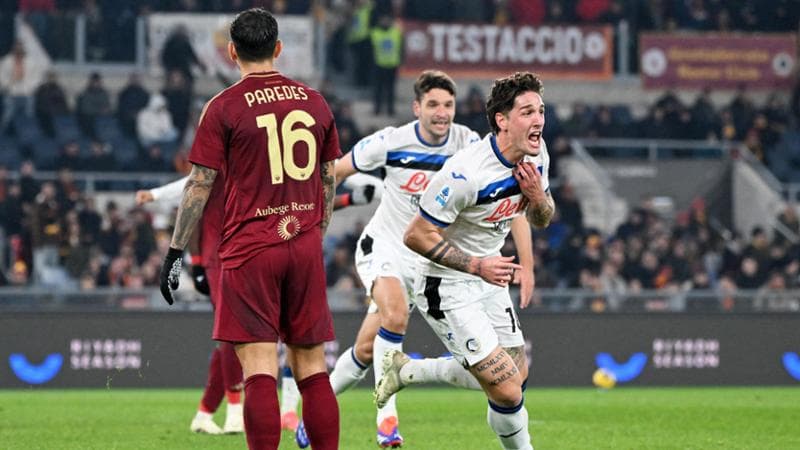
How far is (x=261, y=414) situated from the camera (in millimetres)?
7402

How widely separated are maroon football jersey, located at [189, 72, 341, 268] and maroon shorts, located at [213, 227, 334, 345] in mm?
60

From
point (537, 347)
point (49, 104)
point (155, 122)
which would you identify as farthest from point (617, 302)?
point (49, 104)

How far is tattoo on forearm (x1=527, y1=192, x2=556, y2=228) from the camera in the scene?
842 cm

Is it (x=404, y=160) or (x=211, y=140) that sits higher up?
(x=211, y=140)

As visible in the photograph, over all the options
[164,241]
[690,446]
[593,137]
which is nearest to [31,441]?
[690,446]

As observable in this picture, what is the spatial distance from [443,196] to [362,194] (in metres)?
3.42

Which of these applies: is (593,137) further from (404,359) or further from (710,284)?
(404,359)

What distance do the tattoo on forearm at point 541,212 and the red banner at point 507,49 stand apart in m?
20.2

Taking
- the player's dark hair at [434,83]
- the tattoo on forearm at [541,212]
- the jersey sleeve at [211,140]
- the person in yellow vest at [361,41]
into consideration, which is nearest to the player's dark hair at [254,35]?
the jersey sleeve at [211,140]

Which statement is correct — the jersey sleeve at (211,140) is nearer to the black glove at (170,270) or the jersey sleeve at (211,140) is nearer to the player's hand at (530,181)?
the black glove at (170,270)

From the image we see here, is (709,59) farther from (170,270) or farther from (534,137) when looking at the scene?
(170,270)

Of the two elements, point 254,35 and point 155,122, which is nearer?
point 254,35

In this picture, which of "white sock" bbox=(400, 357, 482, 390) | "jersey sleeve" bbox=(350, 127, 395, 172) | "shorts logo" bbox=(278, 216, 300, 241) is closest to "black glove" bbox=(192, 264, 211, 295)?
"jersey sleeve" bbox=(350, 127, 395, 172)

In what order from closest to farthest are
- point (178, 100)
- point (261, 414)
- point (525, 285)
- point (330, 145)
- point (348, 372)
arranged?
point (261, 414) → point (330, 145) → point (525, 285) → point (348, 372) → point (178, 100)
